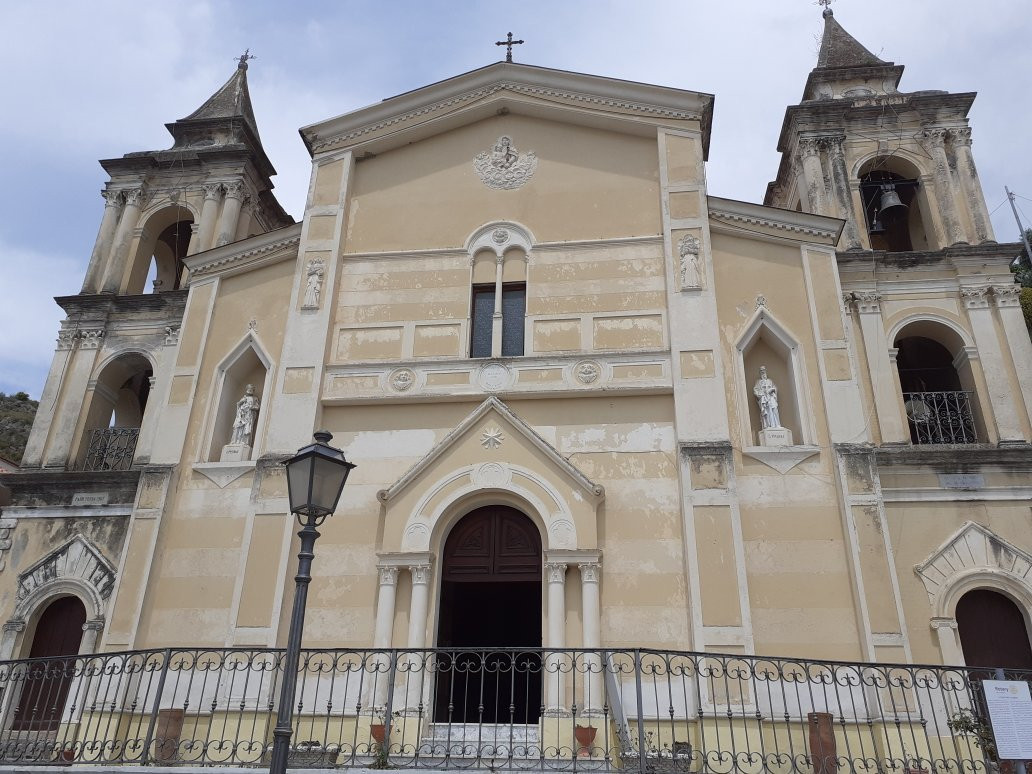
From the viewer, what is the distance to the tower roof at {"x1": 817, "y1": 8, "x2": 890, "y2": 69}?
23656mm

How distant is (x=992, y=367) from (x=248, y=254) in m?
16.1

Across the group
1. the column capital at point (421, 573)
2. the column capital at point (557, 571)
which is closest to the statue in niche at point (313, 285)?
the column capital at point (421, 573)

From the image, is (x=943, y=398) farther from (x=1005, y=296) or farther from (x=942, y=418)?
(x=1005, y=296)

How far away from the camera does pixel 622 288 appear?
16.0 m

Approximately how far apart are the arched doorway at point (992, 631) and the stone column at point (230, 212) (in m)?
19.4

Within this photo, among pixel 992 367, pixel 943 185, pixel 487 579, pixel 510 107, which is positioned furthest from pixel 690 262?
pixel 943 185

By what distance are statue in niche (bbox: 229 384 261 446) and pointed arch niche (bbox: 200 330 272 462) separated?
0.11 metres

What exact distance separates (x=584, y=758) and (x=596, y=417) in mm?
6002

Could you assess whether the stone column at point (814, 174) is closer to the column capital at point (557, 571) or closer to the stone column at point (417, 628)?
the column capital at point (557, 571)

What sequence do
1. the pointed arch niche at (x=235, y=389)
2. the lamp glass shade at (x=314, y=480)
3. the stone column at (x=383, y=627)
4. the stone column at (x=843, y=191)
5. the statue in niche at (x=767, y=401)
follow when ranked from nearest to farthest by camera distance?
the lamp glass shade at (x=314, y=480) → the stone column at (x=383, y=627) → the statue in niche at (x=767, y=401) → the pointed arch niche at (x=235, y=389) → the stone column at (x=843, y=191)

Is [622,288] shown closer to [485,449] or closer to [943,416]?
[485,449]

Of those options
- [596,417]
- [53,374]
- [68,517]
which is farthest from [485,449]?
[53,374]

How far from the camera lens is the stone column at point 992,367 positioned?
1667 cm

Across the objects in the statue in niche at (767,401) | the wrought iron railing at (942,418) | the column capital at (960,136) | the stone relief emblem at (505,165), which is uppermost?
the column capital at (960,136)
